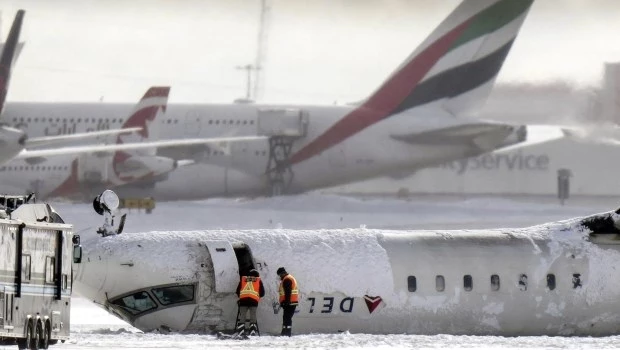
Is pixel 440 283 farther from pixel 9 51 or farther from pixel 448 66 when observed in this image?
pixel 448 66

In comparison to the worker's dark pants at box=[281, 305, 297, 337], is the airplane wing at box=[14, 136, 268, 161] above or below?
above

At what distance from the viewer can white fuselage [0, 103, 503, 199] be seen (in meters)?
61.9

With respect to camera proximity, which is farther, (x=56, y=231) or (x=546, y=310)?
(x=546, y=310)

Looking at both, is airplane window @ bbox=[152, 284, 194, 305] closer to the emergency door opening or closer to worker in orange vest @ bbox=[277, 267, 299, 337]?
the emergency door opening

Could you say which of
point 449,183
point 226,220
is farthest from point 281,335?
point 449,183

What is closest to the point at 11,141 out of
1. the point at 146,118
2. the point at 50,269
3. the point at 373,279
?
the point at 146,118

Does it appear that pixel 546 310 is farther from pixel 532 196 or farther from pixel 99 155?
pixel 532 196

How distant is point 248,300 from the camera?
26281mm

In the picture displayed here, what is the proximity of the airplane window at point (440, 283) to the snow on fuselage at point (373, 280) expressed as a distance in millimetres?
69

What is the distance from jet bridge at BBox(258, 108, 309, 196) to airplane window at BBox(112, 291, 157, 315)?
35970mm

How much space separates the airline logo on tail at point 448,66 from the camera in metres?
60.2

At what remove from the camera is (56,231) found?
23234mm

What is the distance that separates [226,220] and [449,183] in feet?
84.7

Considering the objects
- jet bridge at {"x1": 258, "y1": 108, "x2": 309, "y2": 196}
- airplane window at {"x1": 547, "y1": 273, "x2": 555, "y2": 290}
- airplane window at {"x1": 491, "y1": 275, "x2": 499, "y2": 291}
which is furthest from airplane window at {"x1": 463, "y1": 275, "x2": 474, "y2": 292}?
jet bridge at {"x1": 258, "y1": 108, "x2": 309, "y2": 196}
